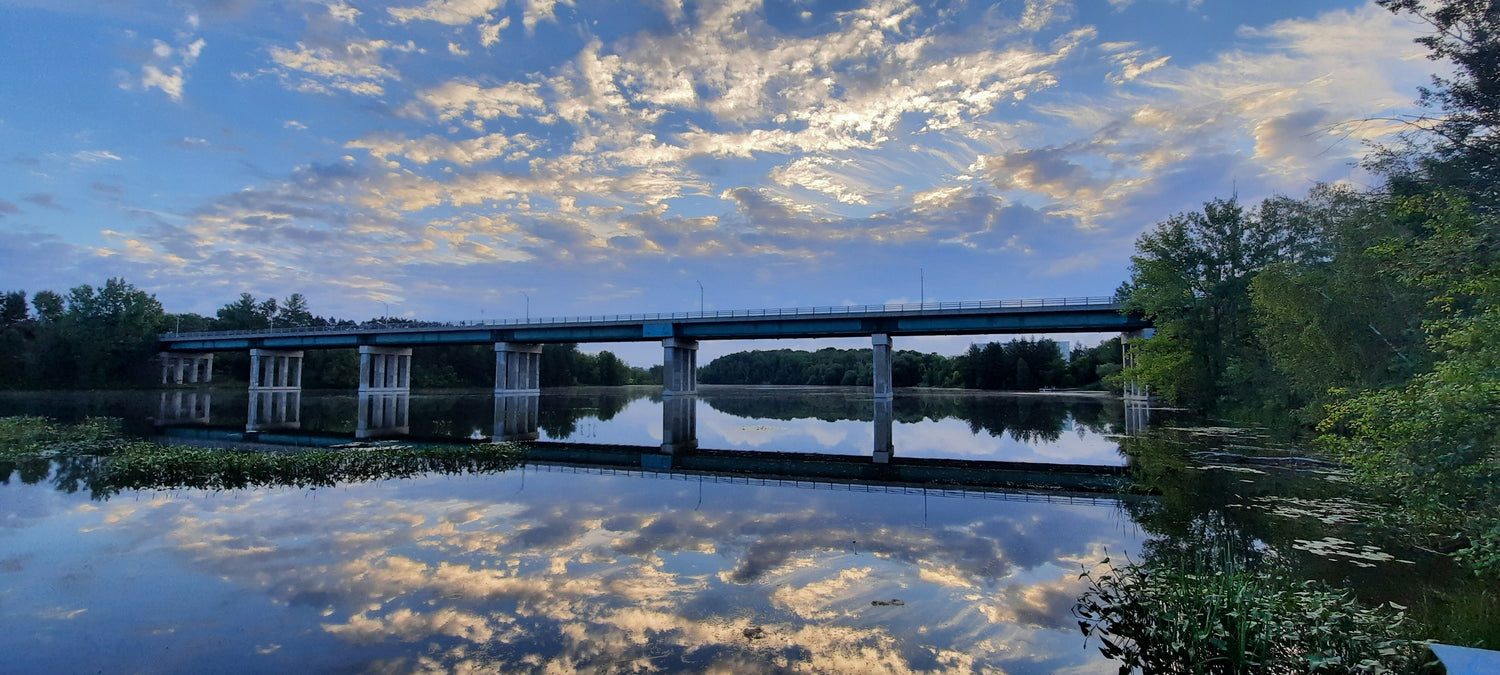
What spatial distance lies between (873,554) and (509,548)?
7.13 metres

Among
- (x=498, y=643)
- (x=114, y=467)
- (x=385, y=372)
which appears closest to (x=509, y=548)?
(x=498, y=643)

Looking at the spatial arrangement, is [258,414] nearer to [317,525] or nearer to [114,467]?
[114,467]

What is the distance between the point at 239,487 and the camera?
66.8ft

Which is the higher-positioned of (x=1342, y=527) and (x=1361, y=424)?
(x=1361, y=424)

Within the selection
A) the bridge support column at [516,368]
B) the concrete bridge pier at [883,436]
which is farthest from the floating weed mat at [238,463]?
the bridge support column at [516,368]

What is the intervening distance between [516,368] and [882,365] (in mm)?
53567

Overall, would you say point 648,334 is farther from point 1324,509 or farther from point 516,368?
point 1324,509

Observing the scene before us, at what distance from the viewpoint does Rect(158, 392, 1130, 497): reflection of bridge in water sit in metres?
22.3

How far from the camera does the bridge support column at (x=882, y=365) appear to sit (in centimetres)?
7644

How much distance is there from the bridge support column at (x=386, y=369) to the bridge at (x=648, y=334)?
0.15 metres

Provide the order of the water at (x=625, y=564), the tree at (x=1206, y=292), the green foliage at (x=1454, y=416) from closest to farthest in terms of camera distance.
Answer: the water at (x=625, y=564) → the green foliage at (x=1454, y=416) → the tree at (x=1206, y=292)

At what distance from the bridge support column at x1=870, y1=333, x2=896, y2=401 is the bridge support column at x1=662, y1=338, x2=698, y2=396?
25.4 metres

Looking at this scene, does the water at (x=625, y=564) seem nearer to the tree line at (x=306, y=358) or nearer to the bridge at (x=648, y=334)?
the bridge at (x=648, y=334)

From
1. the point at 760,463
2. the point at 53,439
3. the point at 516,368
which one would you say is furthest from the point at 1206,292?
the point at 516,368
